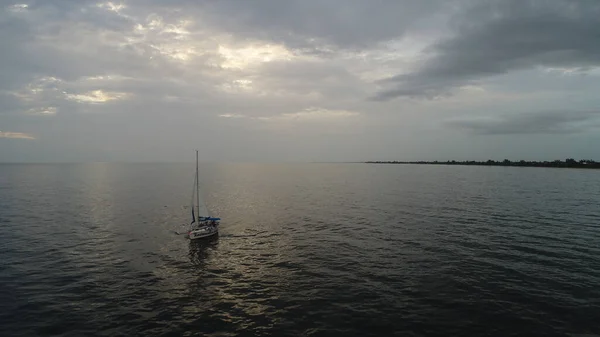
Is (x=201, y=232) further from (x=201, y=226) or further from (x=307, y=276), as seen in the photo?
(x=307, y=276)

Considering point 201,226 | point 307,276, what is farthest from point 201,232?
point 307,276

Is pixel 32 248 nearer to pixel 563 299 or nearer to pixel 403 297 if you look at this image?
pixel 403 297

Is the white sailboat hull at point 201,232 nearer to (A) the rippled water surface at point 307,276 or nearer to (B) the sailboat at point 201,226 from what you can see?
(B) the sailboat at point 201,226

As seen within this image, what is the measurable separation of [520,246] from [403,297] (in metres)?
22.2

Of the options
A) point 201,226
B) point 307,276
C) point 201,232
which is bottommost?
point 307,276

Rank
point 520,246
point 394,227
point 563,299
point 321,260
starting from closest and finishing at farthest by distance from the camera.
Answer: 1. point 563,299
2. point 321,260
3. point 520,246
4. point 394,227

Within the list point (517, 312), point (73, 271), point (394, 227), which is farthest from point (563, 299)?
point (73, 271)

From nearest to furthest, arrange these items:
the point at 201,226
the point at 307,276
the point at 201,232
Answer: the point at 307,276 < the point at 201,232 < the point at 201,226

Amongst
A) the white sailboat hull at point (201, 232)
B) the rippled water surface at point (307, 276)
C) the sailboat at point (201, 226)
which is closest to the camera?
the rippled water surface at point (307, 276)

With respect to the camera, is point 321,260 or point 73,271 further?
point 321,260

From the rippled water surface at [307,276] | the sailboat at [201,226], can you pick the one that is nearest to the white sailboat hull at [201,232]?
the sailboat at [201,226]

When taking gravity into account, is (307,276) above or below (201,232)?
below

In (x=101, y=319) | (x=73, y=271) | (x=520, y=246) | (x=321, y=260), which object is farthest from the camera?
(x=520, y=246)

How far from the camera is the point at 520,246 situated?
38375 millimetres
